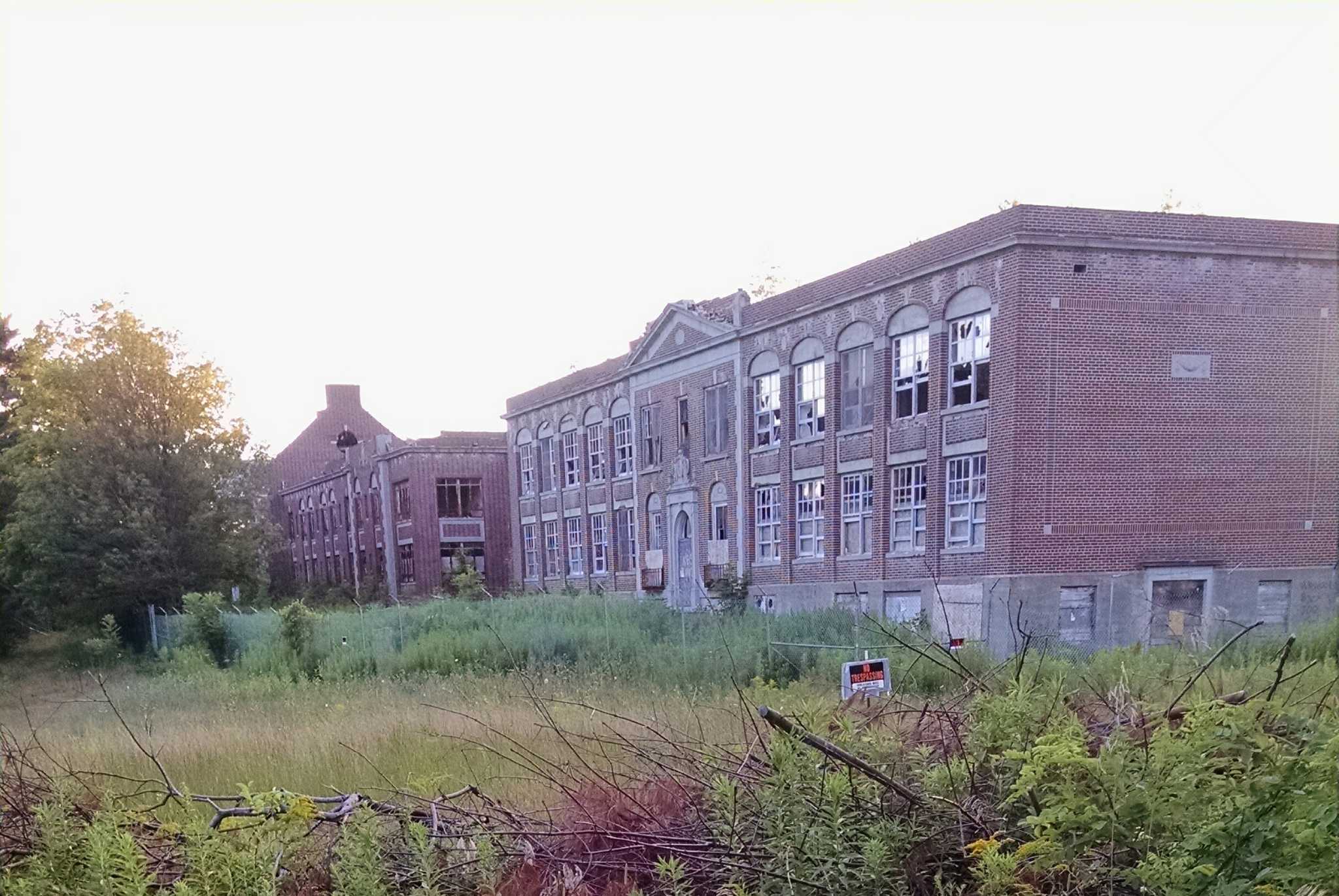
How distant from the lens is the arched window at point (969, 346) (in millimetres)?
20859

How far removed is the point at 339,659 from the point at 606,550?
59.2 feet

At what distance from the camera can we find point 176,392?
106ft

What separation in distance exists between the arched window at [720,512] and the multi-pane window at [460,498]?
1790cm

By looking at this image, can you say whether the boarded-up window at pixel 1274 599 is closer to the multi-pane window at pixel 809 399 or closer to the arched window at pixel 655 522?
the multi-pane window at pixel 809 399

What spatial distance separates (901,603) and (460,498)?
26817 mm

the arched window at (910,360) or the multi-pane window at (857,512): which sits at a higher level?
the arched window at (910,360)

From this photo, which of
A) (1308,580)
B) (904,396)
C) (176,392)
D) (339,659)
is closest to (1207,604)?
(1308,580)

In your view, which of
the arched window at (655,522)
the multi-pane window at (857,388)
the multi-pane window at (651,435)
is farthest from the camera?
the arched window at (655,522)

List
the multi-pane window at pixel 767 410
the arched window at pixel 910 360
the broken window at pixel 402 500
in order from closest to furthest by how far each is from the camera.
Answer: the arched window at pixel 910 360 < the multi-pane window at pixel 767 410 < the broken window at pixel 402 500

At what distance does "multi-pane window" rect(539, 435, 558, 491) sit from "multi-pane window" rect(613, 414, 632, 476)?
475cm

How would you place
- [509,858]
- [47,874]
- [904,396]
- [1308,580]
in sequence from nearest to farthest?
1. [47,874]
2. [509,858]
3. [1308,580]
4. [904,396]

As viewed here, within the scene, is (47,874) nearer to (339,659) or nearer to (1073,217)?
(339,659)

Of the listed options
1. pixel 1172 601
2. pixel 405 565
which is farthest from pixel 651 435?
pixel 1172 601

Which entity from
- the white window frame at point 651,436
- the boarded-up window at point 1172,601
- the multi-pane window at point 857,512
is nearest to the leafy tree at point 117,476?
the white window frame at point 651,436
